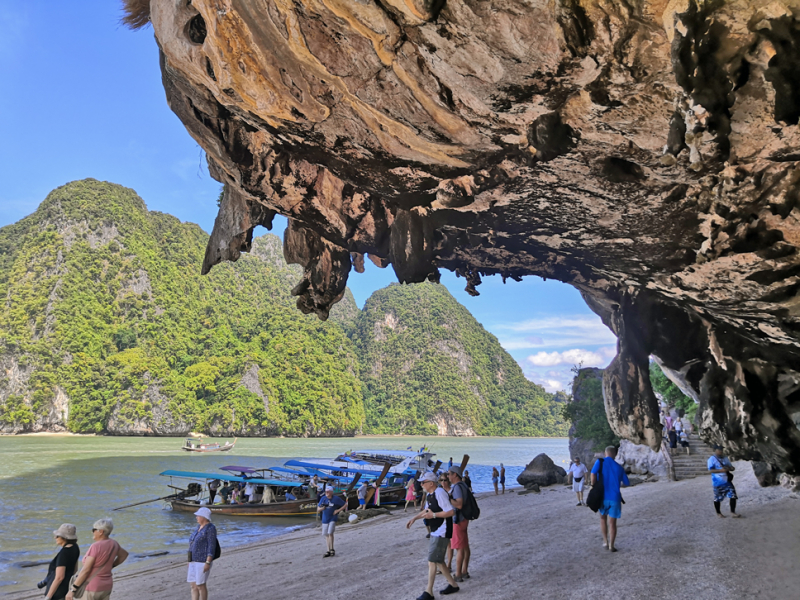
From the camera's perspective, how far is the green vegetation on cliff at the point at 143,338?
66812 millimetres

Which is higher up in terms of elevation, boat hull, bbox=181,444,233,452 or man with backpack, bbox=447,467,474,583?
man with backpack, bbox=447,467,474,583

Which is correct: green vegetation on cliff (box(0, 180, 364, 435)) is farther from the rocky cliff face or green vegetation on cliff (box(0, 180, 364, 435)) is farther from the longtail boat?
the rocky cliff face

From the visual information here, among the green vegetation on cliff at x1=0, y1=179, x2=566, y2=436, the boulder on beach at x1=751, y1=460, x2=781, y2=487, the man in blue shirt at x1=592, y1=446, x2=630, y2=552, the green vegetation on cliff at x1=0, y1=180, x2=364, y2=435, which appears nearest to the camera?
the man in blue shirt at x1=592, y1=446, x2=630, y2=552

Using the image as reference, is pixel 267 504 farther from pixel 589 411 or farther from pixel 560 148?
pixel 560 148

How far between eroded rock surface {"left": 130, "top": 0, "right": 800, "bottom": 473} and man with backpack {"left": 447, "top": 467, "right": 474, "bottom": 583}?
311 cm

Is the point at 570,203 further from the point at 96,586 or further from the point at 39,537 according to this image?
the point at 39,537

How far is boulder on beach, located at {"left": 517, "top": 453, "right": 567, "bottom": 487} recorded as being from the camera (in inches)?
895

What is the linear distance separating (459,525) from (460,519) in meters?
0.18

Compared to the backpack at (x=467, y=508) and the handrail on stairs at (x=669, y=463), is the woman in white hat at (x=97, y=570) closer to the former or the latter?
the backpack at (x=467, y=508)

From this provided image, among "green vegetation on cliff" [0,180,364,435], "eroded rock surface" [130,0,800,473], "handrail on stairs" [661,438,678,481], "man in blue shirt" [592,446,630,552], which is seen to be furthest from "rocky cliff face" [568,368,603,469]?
"green vegetation on cliff" [0,180,364,435]

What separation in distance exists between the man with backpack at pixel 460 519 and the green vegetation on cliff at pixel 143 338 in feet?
236

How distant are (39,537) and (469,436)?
102291 millimetres

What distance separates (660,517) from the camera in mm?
9219

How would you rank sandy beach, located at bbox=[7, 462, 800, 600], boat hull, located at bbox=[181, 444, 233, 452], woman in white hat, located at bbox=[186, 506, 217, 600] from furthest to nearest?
boat hull, located at bbox=[181, 444, 233, 452] → sandy beach, located at bbox=[7, 462, 800, 600] → woman in white hat, located at bbox=[186, 506, 217, 600]
